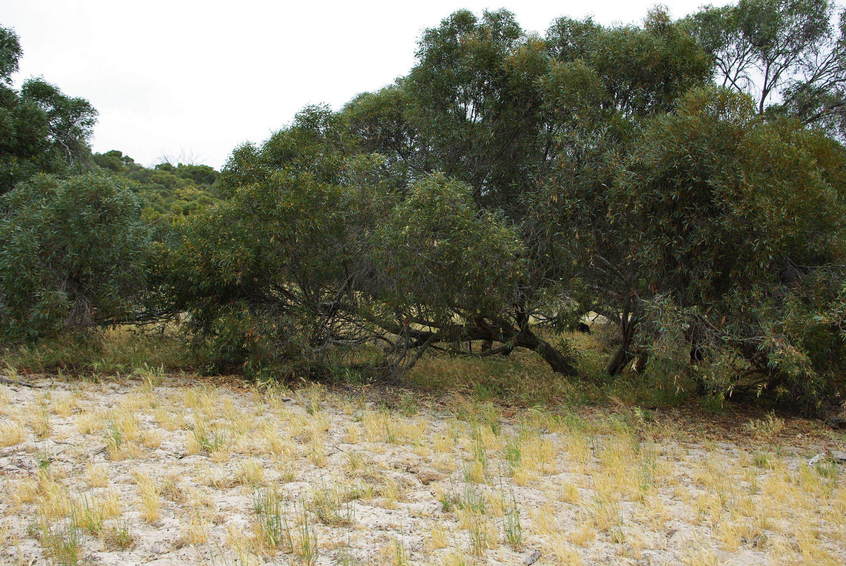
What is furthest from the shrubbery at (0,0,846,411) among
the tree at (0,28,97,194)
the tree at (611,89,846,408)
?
the tree at (0,28,97,194)

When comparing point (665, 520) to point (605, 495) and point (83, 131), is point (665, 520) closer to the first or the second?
point (605, 495)

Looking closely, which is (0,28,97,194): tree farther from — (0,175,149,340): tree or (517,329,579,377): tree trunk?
(517,329,579,377): tree trunk

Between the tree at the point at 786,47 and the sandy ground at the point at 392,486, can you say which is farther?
the tree at the point at 786,47

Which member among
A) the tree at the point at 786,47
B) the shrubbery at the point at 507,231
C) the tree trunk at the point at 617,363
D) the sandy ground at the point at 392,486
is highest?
the tree at the point at 786,47

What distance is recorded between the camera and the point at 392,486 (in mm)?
6195

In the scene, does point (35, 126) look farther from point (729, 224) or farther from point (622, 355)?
point (729, 224)

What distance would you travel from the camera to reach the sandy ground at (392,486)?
4.89 meters

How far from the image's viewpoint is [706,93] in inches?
355

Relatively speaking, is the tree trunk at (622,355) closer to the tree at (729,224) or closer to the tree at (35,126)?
the tree at (729,224)

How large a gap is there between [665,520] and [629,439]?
2746 millimetres

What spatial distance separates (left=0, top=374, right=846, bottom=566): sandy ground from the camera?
4.89m

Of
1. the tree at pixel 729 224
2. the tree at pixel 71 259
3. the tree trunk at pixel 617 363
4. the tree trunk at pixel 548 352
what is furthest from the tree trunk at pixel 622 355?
the tree at pixel 71 259

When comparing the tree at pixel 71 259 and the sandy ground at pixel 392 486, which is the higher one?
the tree at pixel 71 259

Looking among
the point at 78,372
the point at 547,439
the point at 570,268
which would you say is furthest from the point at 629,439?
the point at 78,372
